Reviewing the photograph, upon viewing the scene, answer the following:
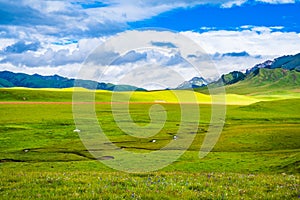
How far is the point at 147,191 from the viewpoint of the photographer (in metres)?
13.2

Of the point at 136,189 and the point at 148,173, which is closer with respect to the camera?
the point at 136,189

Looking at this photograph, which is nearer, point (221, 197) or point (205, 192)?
point (221, 197)

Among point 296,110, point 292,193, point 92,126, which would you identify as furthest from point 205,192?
point 296,110

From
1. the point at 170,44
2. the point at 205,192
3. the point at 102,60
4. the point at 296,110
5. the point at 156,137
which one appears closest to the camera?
the point at 205,192

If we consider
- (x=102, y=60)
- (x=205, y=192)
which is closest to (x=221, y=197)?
(x=205, y=192)

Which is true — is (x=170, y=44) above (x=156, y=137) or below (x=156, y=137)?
above

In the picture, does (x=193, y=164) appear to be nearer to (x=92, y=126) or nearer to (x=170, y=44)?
(x=170, y=44)

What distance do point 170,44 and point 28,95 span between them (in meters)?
163

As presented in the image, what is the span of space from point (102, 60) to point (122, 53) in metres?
2.63

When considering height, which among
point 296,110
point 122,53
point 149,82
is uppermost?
point 122,53

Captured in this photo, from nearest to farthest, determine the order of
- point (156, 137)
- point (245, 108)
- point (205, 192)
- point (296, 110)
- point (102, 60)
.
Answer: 1. point (205, 192)
2. point (102, 60)
3. point (156, 137)
4. point (296, 110)
5. point (245, 108)

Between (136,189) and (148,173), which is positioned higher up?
(136,189)

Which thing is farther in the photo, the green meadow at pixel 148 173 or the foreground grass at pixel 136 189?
the green meadow at pixel 148 173

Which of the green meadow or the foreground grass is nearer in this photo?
the foreground grass
